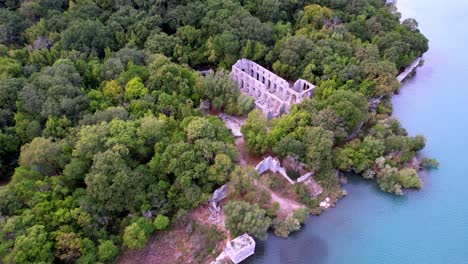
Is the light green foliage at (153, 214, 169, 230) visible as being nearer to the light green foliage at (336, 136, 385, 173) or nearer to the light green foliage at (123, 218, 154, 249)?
the light green foliage at (123, 218, 154, 249)

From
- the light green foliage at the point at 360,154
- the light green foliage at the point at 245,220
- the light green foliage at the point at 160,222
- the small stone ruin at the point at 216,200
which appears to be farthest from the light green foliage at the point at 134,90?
the light green foliage at the point at 360,154

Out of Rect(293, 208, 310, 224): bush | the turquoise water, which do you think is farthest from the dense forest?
the turquoise water

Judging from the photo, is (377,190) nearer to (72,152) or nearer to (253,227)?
(253,227)

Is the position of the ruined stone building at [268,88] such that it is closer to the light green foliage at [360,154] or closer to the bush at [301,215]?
the light green foliage at [360,154]

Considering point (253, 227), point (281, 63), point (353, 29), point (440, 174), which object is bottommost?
point (253, 227)

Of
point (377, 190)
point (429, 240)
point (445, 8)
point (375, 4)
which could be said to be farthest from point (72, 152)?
point (445, 8)
